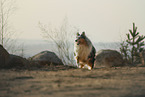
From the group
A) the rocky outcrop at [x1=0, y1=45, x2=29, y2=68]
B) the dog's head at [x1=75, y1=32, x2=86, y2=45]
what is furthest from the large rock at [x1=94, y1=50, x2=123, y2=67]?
the rocky outcrop at [x1=0, y1=45, x2=29, y2=68]

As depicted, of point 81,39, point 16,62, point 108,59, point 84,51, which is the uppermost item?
point 81,39

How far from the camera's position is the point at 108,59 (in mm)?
12945

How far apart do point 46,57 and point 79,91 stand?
9.20 meters

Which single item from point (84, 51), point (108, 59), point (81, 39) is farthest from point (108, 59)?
point (81, 39)

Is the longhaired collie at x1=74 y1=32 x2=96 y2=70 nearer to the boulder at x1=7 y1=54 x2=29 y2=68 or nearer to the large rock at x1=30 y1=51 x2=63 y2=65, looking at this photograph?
the boulder at x1=7 y1=54 x2=29 y2=68

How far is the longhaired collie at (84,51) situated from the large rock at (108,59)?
4529mm

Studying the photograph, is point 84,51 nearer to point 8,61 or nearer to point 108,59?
point 8,61

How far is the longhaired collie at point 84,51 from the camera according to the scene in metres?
8.16

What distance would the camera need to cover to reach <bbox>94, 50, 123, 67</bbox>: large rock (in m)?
12.9

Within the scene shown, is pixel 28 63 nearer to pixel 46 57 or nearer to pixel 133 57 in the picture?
pixel 46 57

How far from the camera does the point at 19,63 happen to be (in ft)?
28.7

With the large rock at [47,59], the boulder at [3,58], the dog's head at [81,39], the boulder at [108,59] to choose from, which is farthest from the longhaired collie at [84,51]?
the boulder at [108,59]

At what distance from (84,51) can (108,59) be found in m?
5.19

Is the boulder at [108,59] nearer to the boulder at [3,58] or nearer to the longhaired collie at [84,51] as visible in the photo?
the longhaired collie at [84,51]
